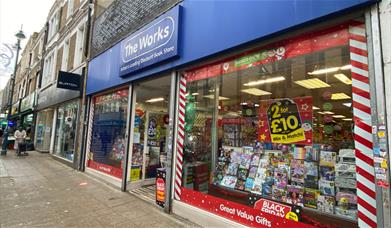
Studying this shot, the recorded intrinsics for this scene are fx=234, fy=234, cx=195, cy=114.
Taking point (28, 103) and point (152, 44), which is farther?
point (28, 103)

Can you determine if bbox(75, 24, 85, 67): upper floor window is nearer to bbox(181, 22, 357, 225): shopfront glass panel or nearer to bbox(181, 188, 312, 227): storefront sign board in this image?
bbox(181, 22, 357, 225): shopfront glass panel

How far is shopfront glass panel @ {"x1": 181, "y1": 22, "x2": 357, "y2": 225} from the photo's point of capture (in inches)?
140

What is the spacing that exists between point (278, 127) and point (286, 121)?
0.18 m

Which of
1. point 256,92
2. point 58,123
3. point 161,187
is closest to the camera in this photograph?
point 256,92

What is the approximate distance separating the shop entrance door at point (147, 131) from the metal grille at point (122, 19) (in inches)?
71.3

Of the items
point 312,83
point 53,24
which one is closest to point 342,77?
point 312,83

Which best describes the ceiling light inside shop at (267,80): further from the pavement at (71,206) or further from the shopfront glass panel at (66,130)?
the shopfront glass panel at (66,130)

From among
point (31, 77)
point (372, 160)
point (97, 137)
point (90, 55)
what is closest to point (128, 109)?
point (97, 137)

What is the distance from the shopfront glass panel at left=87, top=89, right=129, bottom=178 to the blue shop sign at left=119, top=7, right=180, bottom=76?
1.26m

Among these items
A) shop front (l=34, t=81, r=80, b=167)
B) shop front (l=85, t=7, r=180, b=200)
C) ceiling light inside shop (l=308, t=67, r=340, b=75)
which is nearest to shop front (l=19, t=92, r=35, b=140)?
shop front (l=34, t=81, r=80, b=167)

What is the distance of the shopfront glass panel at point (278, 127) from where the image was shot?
11.7 ft

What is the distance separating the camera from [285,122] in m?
4.21

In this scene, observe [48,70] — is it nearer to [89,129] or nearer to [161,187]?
[89,129]

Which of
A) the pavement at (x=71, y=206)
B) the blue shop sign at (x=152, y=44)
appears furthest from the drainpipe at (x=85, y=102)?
the blue shop sign at (x=152, y=44)
